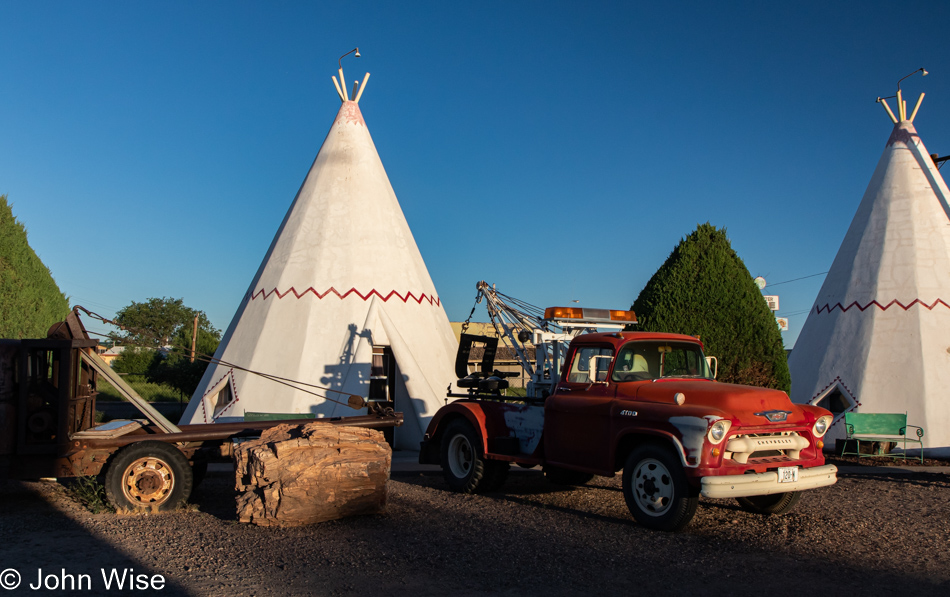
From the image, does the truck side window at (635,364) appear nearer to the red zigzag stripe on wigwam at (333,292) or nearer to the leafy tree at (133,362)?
the red zigzag stripe on wigwam at (333,292)

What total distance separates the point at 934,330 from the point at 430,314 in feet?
28.4

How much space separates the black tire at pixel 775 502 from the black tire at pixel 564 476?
1.81 metres

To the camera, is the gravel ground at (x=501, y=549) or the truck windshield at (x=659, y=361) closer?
the gravel ground at (x=501, y=549)

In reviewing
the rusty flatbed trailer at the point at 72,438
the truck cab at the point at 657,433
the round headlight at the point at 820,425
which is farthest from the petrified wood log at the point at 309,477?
the round headlight at the point at 820,425

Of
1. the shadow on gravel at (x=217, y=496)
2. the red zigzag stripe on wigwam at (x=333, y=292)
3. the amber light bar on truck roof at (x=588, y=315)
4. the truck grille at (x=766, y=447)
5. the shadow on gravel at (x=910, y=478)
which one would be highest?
the red zigzag stripe on wigwam at (x=333, y=292)

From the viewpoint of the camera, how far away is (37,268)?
14039mm

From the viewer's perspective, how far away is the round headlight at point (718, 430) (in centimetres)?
494

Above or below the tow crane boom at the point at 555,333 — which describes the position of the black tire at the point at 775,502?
below

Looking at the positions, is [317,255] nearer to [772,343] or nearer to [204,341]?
[772,343]

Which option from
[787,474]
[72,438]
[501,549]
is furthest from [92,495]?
[787,474]

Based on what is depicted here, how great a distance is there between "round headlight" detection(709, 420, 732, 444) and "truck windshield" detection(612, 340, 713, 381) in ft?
3.60

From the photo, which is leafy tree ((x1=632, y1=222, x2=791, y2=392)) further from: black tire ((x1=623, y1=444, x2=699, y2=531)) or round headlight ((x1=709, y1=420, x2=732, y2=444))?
round headlight ((x1=709, y1=420, x2=732, y2=444))

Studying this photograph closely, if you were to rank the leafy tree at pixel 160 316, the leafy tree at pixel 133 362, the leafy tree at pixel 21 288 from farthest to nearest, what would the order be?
1. the leafy tree at pixel 160 316
2. the leafy tree at pixel 133 362
3. the leafy tree at pixel 21 288

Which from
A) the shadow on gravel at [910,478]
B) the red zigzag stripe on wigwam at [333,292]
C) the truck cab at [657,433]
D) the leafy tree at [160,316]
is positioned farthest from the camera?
the leafy tree at [160,316]
